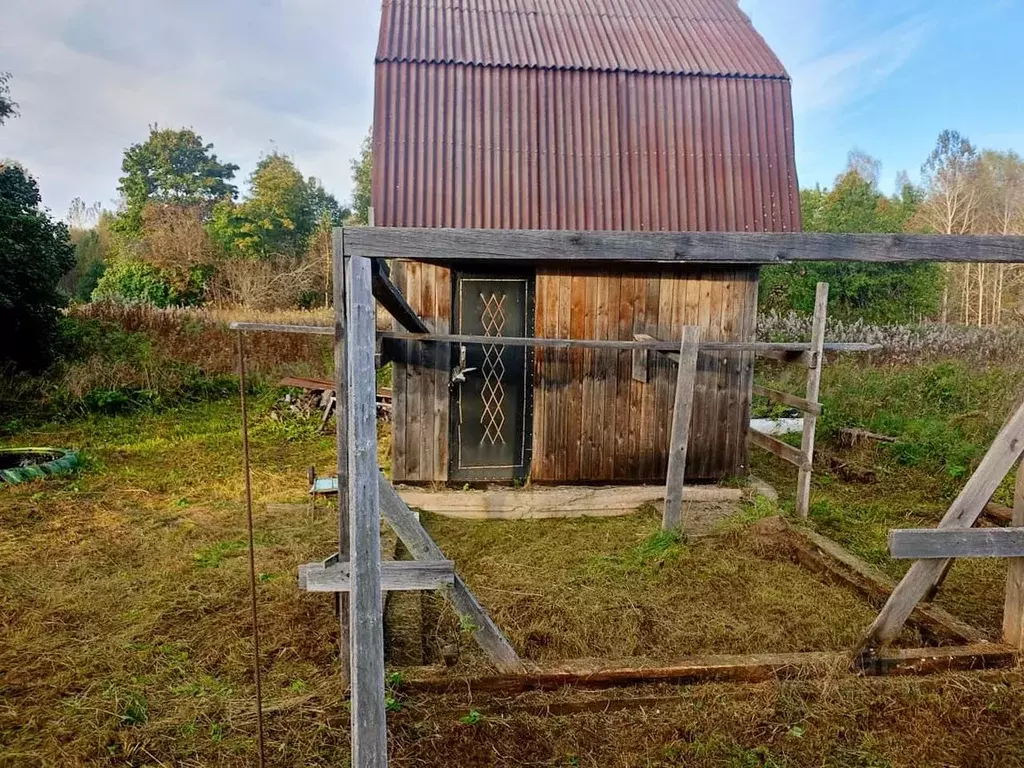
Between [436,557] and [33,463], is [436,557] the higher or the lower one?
the higher one

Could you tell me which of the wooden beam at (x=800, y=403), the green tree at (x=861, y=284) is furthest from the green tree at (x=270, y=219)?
the wooden beam at (x=800, y=403)

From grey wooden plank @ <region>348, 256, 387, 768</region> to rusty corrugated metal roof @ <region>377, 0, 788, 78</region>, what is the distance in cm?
501

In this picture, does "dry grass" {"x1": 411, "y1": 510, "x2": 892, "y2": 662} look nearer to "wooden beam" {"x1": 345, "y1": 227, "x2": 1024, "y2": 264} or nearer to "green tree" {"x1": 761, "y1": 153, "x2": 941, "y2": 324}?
"wooden beam" {"x1": 345, "y1": 227, "x2": 1024, "y2": 264}

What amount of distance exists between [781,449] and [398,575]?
186 inches

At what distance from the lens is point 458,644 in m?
3.94

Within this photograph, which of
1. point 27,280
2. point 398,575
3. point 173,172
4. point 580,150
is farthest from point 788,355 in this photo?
point 173,172

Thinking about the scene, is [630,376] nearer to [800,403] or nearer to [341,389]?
[800,403]

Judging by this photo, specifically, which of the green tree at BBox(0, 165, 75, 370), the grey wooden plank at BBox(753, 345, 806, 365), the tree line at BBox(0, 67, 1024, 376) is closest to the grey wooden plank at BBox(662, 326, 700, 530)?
the grey wooden plank at BBox(753, 345, 806, 365)

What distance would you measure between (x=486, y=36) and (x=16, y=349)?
34.3 ft

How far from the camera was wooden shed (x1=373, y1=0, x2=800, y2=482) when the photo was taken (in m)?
6.53

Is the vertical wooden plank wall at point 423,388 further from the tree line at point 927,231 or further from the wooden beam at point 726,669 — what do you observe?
the tree line at point 927,231

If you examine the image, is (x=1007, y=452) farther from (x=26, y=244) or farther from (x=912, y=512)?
(x=26, y=244)

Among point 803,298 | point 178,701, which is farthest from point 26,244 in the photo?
point 803,298

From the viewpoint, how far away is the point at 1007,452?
3482 mm
